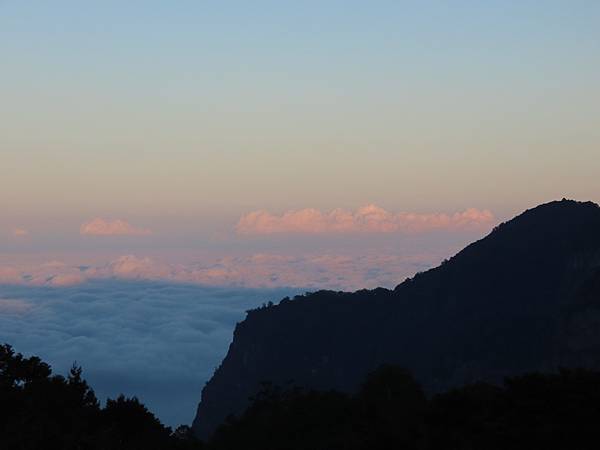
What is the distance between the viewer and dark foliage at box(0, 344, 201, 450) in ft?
190

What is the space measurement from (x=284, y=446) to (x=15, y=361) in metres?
24.8

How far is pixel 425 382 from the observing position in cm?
18500

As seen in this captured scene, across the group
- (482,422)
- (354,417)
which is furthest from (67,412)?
(482,422)

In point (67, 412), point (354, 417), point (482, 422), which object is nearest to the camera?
point (482, 422)

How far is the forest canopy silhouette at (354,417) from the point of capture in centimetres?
4922

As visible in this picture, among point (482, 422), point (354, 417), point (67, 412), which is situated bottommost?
point (482, 422)

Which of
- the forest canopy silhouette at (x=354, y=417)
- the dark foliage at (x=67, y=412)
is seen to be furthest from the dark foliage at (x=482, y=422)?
the dark foliage at (x=67, y=412)

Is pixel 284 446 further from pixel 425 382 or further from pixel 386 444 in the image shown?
pixel 425 382

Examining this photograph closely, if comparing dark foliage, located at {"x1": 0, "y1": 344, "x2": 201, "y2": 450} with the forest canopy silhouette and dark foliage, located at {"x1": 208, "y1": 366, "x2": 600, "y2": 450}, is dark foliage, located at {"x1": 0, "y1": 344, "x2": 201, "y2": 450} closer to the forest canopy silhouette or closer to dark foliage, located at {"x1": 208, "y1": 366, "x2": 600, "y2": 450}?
the forest canopy silhouette

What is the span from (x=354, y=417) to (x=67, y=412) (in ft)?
73.8

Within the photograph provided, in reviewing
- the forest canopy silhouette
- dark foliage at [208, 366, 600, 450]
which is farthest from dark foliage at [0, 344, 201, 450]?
dark foliage at [208, 366, 600, 450]

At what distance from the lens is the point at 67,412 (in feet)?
217

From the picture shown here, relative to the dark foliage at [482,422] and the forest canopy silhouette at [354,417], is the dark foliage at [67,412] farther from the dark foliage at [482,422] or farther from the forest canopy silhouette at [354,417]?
the dark foliage at [482,422]

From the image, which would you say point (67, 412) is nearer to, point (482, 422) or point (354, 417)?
point (354, 417)
